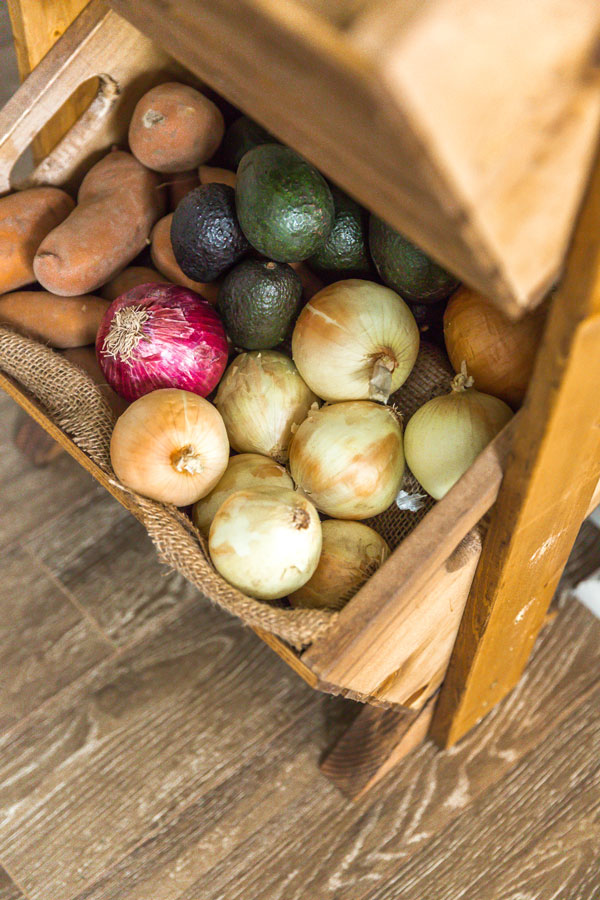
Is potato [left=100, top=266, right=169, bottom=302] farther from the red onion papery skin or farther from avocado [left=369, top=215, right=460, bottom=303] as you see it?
avocado [left=369, top=215, right=460, bottom=303]

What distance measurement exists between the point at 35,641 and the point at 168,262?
1.98 feet

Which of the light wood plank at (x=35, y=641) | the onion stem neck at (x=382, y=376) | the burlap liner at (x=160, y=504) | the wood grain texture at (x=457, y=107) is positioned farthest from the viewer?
the light wood plank at (x=35, y=641)

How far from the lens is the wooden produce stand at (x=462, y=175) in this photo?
0.34m

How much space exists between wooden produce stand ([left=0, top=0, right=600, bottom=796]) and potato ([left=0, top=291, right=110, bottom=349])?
19cm

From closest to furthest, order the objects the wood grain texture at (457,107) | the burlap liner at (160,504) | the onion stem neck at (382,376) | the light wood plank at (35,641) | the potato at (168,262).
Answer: the wood grain texture at (457,107) → the burlap liner at (160,504) → the onion stem neck at (382,376) → the potato at (168,262) → the light wood plank at (35,641)

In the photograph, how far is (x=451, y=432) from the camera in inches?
27.1

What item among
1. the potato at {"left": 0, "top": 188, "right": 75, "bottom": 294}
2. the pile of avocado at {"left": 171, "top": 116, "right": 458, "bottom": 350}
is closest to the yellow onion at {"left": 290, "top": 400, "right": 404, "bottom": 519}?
the pile of avocado at {"left": 171, "top": 116, "right": 458, "bottom": 350}

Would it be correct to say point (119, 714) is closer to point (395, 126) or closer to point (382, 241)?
point (382, 241)

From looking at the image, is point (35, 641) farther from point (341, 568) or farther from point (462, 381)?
point (462, 381)

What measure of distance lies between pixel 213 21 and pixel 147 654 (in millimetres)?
889

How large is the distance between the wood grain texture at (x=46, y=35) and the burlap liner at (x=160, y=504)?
34cm

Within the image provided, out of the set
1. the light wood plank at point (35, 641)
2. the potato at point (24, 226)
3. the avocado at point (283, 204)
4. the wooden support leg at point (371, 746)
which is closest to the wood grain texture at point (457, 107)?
the avocado at point (283, 204)

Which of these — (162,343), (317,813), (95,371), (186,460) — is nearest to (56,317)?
(95,371)

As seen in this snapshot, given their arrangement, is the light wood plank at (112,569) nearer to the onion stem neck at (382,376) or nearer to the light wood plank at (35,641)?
the light wood plank at (35,641)
